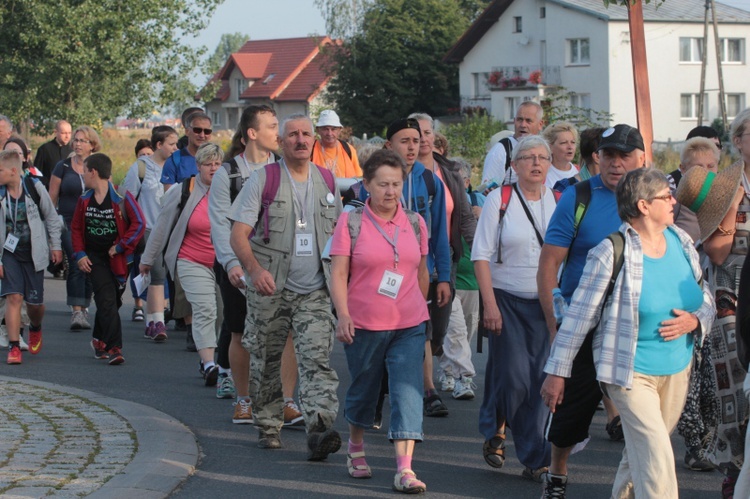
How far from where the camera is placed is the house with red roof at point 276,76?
345 ft

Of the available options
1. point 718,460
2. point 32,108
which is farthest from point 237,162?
point 32,108

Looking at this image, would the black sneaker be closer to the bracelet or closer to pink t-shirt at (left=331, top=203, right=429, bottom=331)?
pink t-shirt at (left=331, top=203, right=429, bottom=331)

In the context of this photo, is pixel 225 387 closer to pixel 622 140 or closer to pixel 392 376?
pixel 392 376

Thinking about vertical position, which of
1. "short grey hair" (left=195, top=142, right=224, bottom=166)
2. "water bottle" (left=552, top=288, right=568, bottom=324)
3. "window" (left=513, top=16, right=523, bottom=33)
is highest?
"window" (left=513, top=16, right=523, bottom=33)

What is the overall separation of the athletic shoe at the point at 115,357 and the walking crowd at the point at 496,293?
1.28m

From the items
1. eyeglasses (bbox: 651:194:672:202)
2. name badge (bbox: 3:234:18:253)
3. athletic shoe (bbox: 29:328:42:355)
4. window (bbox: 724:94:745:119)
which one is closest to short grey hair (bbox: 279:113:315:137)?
eyeglasses (bbox: 651:194:672:202)

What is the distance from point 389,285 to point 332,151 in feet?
14.2

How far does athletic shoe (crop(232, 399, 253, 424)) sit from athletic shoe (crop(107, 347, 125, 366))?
295cm

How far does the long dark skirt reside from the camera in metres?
6.86

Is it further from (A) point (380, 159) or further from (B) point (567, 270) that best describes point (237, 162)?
(B) point (567, 270)

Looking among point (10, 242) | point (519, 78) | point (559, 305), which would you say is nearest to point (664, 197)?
point (559, 305)

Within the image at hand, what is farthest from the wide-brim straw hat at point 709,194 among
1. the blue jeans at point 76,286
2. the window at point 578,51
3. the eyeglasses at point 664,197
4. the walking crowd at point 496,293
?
the window at point 578,51

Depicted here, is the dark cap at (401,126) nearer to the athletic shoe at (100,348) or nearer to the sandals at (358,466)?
the sandals at (358,466)

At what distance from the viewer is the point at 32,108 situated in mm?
47750
